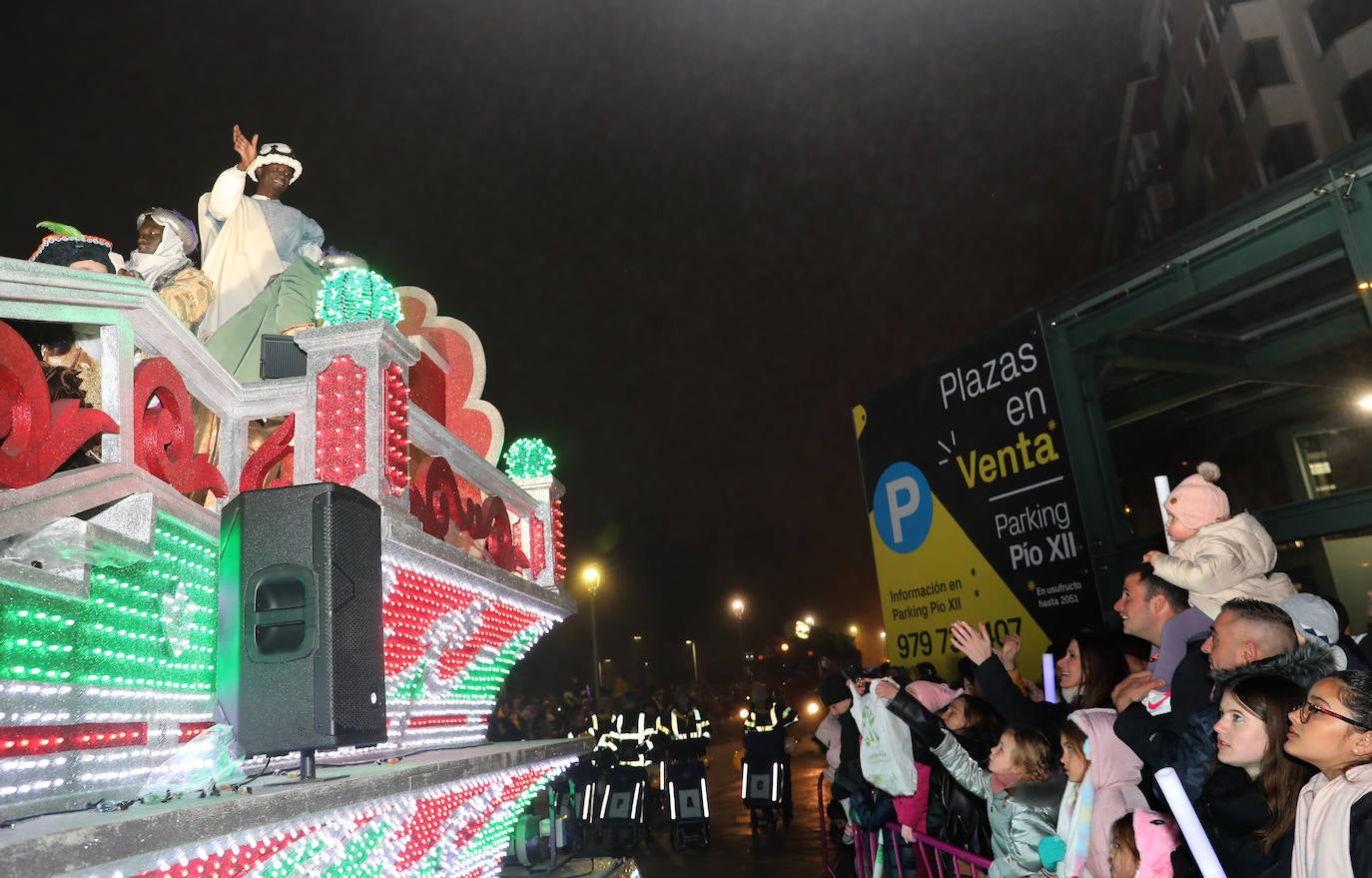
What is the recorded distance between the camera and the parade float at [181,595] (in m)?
3.40

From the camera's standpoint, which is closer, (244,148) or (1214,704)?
(1214,704)

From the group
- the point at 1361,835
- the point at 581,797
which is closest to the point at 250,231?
the point at 1361,835

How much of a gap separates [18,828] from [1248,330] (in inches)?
376

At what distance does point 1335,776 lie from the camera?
293cm

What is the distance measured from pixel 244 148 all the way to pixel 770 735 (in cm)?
1011

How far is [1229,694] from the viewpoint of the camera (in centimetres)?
340

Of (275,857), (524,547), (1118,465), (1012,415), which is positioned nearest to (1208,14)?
(1118,465)

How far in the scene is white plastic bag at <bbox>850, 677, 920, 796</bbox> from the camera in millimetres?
6855

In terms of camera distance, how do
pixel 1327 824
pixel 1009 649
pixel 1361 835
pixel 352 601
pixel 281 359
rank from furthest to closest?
pixel 1009 649 < pixel 281 359 < pixel 352 601 < pixel 1327 824 < pixel 1361 835

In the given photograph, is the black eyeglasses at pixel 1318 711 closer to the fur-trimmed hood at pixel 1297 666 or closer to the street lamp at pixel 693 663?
the fur-trimmed hood at pixel 1297 666

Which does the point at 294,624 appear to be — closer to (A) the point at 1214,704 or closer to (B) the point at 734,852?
(A) the point at 1214,704

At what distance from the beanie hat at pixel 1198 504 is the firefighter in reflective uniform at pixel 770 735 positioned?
996 cm

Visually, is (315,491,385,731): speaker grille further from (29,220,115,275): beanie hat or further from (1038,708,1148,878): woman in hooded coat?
(1038,708,1148,878): woman in hooded coat

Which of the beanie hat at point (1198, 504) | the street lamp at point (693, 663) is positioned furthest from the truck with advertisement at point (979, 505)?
the street lamp at point (693, 663)
